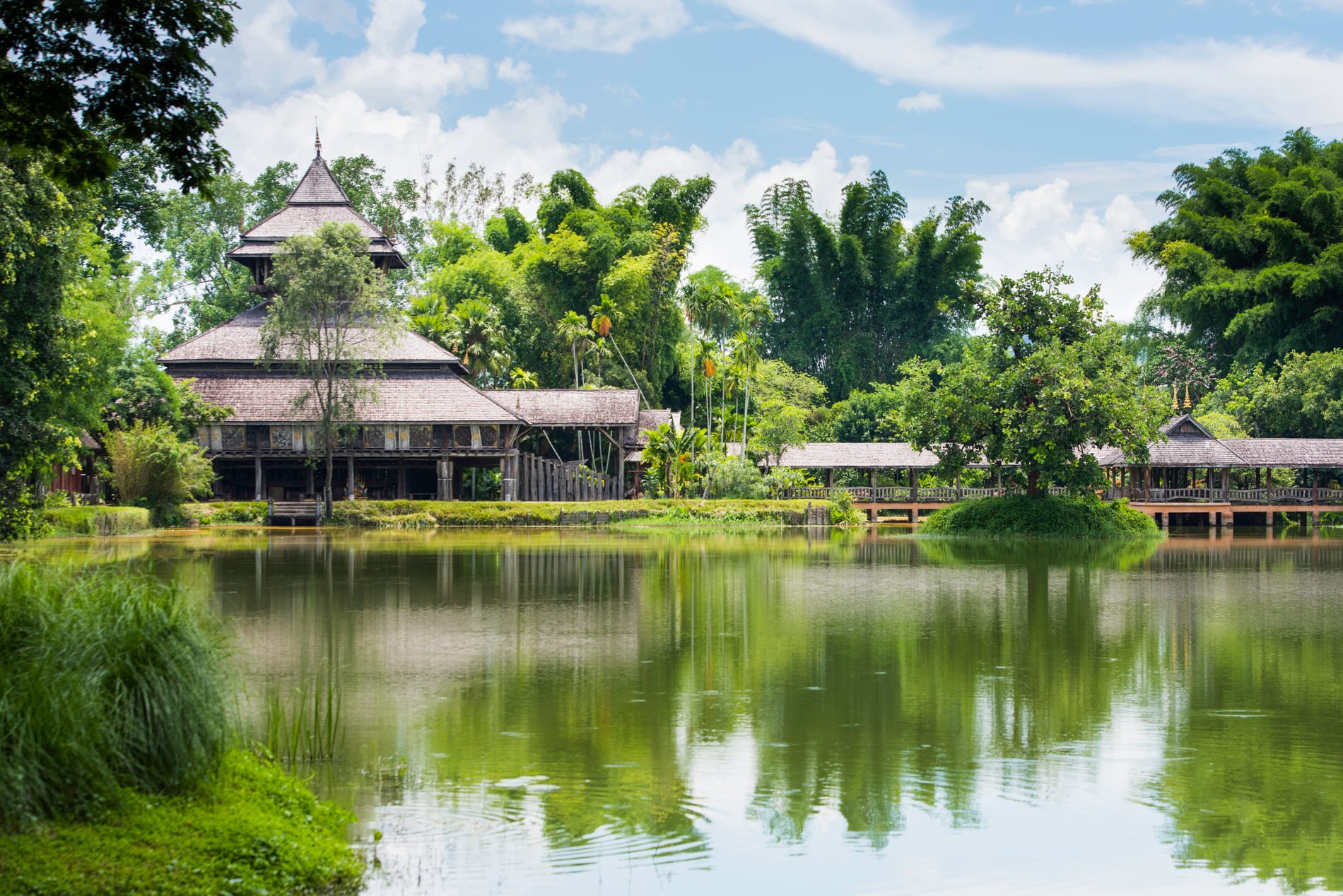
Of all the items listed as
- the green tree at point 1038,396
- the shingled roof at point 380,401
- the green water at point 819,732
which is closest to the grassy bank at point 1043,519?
the green tree at point 1038,396

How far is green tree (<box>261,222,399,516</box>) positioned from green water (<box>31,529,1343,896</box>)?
25890 millimetres

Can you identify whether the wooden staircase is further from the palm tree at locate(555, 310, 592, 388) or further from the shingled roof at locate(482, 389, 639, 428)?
the palm tree at locate(555, 310, 592, 388)

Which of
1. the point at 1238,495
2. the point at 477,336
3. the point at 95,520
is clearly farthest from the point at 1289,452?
the point at 95,520

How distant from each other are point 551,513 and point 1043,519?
17800 millimetres

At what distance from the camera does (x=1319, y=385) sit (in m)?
61.9

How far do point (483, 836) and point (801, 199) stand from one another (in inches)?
2953

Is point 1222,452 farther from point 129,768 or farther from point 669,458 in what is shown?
point 129,768

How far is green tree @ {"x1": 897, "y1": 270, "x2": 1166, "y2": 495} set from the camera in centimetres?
4181

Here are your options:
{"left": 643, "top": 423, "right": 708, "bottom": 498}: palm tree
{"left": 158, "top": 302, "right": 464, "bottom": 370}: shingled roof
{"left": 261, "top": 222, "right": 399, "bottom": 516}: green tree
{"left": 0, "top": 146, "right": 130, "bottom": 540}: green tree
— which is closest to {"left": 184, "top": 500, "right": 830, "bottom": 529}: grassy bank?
{"left": 261, "top": 222, "right": 399, "bottom": 516}: green tree

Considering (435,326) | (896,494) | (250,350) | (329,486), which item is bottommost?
(896,494)

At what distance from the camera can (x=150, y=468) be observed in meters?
42.2

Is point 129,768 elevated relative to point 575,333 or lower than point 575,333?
lower

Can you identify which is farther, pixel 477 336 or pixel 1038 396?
pixel 477 336

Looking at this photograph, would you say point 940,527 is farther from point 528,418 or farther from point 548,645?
point 548,645
